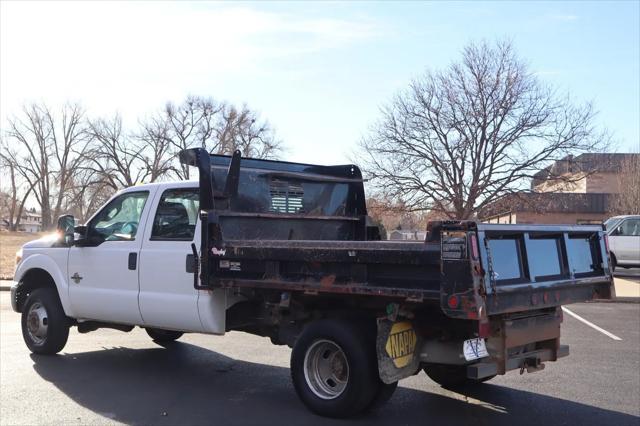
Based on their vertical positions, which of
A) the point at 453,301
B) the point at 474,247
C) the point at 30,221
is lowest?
the point at 453,301

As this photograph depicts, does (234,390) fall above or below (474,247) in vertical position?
below

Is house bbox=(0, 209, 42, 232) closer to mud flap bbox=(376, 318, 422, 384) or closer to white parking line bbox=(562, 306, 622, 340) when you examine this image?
white parking line bbox=(562, 306, 622, 340)

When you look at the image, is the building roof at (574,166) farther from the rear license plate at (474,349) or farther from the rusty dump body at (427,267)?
the rear license plate at (474,349)

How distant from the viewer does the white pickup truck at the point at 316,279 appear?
477cm

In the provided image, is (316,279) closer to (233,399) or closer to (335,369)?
(335,369)

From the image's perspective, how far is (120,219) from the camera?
7434mm

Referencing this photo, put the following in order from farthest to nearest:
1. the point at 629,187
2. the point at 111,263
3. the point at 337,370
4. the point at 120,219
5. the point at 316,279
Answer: the point at 629,187
the point at 120,219
the point at 111,263
the point at 337,370
the point at 316,279

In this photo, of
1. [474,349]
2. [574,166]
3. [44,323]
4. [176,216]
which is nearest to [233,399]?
[176,216]

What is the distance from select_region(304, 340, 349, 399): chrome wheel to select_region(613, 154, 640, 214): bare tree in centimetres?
3744

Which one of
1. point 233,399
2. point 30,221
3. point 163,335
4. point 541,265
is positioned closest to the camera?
point 541,265

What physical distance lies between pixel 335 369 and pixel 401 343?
0.78 meters

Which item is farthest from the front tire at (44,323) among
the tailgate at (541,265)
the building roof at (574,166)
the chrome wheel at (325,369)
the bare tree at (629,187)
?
the bare tree at (629,187)

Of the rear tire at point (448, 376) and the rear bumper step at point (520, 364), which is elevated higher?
the rear bumper step at point (520, 364)

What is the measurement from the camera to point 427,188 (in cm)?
2877
